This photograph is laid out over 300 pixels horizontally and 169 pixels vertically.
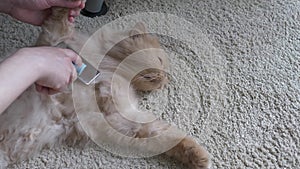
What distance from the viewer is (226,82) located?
141 cm

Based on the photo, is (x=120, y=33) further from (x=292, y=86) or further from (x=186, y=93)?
(x=292, y=86)

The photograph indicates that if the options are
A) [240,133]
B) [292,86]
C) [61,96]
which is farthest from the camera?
[292,86]

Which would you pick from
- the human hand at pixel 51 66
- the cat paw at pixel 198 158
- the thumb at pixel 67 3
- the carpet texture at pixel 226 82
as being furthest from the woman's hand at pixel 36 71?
the cat paw at pixel 198 158

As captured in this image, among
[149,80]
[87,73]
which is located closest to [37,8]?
[87,73]

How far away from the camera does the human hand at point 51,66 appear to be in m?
1.01

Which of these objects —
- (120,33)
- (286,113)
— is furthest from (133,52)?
(286,113)

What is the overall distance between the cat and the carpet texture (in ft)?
0.17

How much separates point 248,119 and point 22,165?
651 mm

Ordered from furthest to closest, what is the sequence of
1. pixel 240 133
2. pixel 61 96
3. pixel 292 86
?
pixel 292 86 < pixel 240 133 < pixel 61 96

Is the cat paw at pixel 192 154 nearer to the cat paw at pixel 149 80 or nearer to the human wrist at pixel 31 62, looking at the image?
the cat paw at pixel 149 80

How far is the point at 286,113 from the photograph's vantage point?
4.43ft

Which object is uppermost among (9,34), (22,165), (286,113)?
(286,113)

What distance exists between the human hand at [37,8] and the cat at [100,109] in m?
0.03

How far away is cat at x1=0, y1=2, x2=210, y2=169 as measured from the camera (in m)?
1.17
